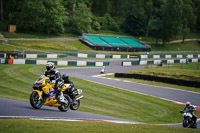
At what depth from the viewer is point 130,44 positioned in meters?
75.1

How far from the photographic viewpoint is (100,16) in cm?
9375

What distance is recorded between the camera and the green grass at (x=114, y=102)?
1784 centimetres

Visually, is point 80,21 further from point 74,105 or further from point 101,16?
point 74,105

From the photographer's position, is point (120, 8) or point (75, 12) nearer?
point (75, 12)

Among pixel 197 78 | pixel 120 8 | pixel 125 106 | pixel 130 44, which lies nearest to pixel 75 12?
pixel 130 44

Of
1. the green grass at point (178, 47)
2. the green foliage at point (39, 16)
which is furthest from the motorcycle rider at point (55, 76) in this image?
the green grass at point (178, 47)

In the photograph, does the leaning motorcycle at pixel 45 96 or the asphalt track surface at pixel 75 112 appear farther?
the leaning motorcycle at pixel 45 96

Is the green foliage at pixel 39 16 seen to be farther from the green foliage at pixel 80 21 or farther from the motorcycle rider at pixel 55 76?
the motorcycle rider at pixel 55 76

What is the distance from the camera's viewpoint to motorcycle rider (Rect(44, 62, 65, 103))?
13.1m

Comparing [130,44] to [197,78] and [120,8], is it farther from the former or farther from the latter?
[197,78]

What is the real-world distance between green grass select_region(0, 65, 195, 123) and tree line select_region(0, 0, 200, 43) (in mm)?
41778

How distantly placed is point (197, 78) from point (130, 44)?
144ft

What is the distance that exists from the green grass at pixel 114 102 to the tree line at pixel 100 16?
41.8m

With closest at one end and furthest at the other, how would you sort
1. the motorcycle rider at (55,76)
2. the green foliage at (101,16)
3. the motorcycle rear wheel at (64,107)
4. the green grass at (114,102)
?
the motorcycle rider at (55,76)
the motorcycle rear wheel at (64,107)
the green grass at (114,102)
the green foliage at (101,16)
